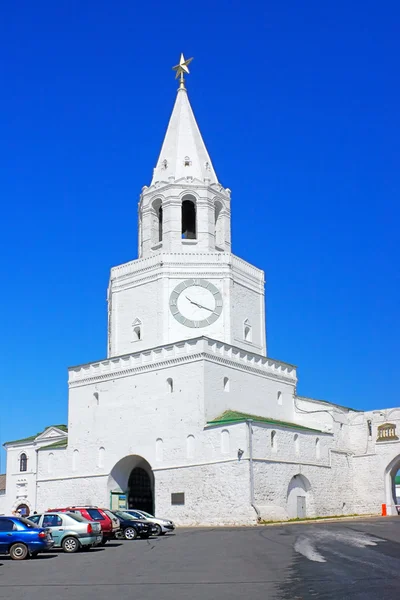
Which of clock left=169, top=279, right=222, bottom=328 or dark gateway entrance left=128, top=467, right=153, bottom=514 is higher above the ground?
clock left=169, top=279, right=222, bottom=328

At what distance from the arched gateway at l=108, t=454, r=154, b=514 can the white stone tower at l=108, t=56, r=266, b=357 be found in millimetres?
6718

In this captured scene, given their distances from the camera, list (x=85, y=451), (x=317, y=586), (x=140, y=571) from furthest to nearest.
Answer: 1. (x=85, y=451)
2. (x=140, y=571)
3. (x=317, y=586)

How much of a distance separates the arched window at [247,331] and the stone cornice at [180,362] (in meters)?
1.51

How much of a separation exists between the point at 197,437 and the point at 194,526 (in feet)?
14.9

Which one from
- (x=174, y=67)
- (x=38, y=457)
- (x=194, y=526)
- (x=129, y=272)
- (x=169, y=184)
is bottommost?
(x=194, y=526)

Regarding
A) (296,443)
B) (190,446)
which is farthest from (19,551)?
(296,443)

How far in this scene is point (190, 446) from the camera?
3888cm

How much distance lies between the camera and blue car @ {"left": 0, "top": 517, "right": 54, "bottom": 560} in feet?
69.3

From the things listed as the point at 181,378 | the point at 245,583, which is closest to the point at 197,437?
the point at 181,378

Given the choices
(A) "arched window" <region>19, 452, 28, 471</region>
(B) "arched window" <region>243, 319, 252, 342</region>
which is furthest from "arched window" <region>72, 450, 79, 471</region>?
(B) "arched window" <region>243, 319, 252, 342</region>

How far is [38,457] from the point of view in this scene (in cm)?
4584

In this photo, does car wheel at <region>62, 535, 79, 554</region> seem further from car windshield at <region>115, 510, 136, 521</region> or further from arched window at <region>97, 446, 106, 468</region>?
arched window at <region>97, 446, 106, 468</region>

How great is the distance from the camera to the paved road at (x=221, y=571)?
12570 mm

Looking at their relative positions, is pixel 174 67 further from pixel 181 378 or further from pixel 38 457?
pixel 38 457
